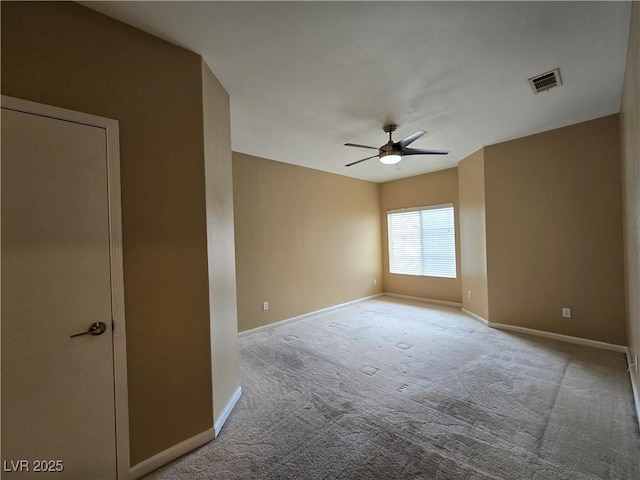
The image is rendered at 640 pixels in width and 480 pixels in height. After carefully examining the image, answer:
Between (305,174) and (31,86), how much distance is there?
3902mm

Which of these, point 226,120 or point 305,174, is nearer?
point 226,120

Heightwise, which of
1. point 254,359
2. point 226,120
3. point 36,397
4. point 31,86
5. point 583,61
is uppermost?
point 583,61

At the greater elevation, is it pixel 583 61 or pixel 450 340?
pixel 583 61

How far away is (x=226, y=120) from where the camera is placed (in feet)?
7.91

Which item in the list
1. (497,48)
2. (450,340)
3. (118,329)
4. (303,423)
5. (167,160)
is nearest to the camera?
(118,329)

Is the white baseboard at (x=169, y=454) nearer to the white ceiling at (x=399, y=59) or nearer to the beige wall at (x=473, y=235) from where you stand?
the white ceiling at (x=399, y=59)

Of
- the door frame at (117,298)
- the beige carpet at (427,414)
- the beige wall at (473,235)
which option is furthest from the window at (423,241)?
the door frame at (117,298)

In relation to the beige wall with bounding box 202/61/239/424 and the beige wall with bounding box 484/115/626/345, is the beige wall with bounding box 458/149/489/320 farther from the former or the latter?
the beige wall with bounding box 202/61/239/424

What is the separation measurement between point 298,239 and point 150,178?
3298 millimetres

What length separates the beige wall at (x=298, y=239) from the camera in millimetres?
4152

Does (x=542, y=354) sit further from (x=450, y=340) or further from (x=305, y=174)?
(x=305, y=174)

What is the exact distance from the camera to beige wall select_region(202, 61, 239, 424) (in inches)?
79.0

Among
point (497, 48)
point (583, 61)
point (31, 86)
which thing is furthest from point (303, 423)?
point (583, 61)

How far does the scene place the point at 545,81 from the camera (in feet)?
7.71
